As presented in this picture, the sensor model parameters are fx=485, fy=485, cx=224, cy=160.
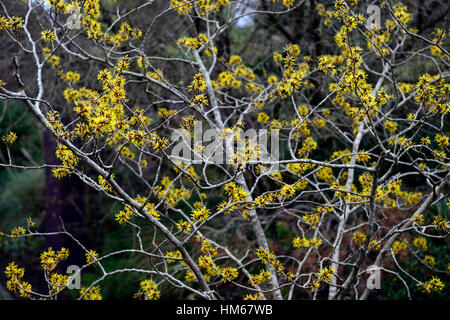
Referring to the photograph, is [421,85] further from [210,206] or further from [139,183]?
[139,183]

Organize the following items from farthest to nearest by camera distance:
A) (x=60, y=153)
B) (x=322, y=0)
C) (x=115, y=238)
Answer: (x=115, y=238), (x=322, y=0), (x=60, y=153)

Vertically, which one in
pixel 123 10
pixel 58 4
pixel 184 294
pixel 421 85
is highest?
pixel 123 10

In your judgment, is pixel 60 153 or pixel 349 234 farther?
pixel 349 234

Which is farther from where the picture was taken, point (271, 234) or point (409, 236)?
point (271, 234)

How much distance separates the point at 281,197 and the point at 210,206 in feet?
13.6

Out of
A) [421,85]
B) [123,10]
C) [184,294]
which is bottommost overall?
[184,294]

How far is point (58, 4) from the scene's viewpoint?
9.80 feet

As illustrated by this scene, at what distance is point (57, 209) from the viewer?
8.95 m

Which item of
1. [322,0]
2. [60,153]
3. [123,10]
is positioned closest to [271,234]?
[322,0]

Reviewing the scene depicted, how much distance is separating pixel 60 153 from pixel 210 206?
14.1ft
